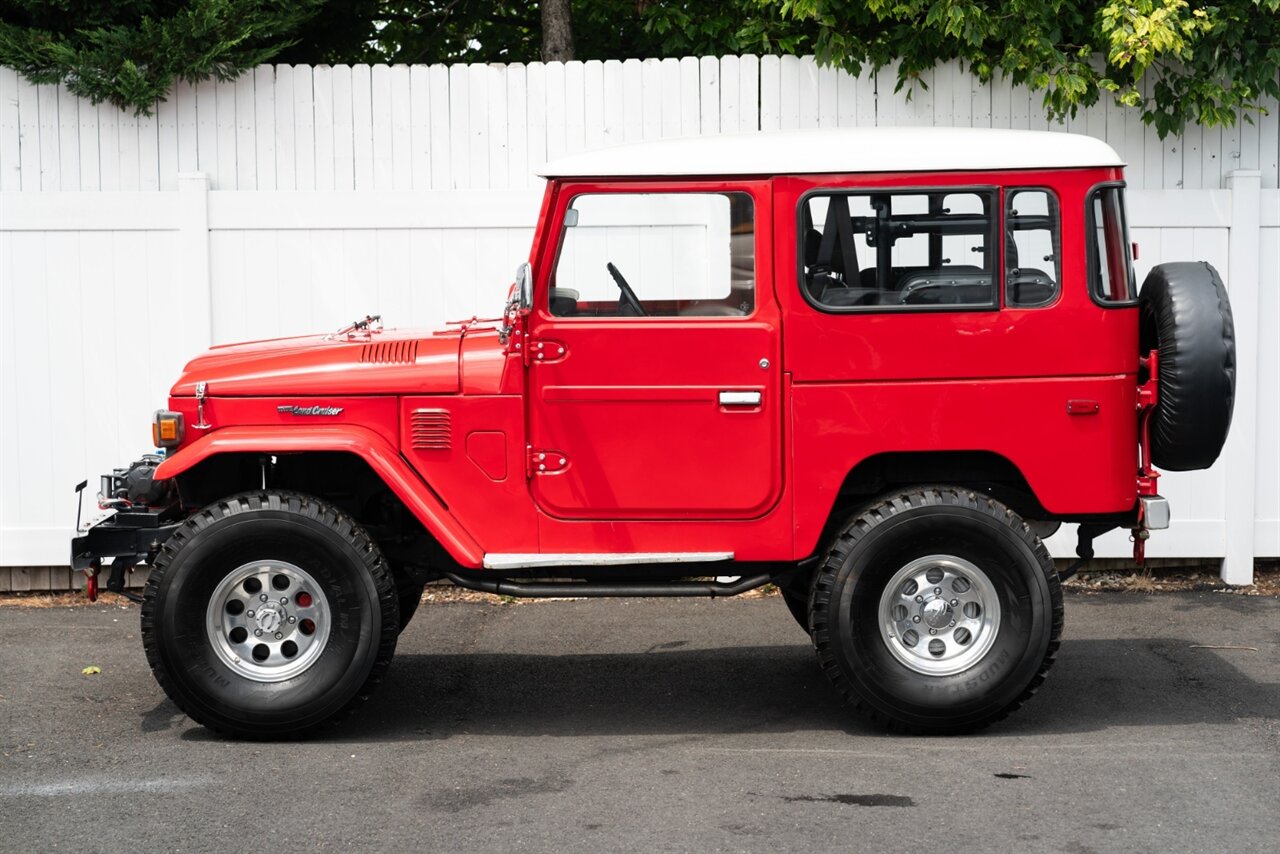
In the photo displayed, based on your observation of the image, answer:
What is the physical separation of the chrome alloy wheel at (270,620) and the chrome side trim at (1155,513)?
10.9 ft

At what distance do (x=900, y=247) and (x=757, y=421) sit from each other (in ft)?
3.02

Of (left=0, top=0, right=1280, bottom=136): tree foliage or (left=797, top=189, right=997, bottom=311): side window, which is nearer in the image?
(left=797, top=189, right=997, bottom=311): side window

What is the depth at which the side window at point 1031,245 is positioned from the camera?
21.1 ft

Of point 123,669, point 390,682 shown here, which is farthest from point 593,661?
point 123,669

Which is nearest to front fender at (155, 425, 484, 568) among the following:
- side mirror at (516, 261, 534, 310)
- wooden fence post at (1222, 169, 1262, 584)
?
side mirror at (516, 261, 534, 310)

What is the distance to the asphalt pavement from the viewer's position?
528cm

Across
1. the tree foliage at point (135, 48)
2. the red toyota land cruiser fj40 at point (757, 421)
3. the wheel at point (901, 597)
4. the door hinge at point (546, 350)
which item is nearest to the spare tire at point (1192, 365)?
the red toyota land cruiser fj40 at point (757, 421)

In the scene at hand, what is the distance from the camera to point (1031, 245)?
645 cm

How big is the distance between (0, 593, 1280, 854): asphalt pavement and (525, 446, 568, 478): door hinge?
1.10 meters

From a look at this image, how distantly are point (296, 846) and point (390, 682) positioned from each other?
228 centimetres

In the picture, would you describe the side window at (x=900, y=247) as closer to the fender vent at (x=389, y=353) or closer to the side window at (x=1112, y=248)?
the side window at (x=1112, y=248)

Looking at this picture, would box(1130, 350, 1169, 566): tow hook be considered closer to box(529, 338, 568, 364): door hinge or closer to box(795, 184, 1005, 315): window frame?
box(795, 184, 1005, 315): window frame

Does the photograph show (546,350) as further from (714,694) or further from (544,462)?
(714,694)

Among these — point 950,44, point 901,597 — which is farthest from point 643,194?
point 950,44
